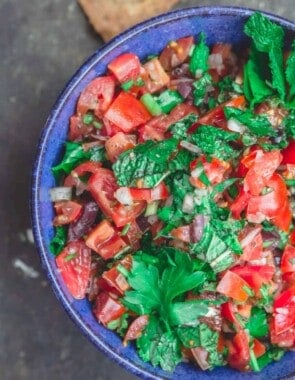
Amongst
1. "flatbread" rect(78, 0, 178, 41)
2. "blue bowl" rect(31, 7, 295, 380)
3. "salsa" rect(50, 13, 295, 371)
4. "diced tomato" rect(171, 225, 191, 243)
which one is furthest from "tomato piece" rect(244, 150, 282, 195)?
"flatbread" rect(78, 0, 178, 41)

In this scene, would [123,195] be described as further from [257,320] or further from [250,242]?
[257,320]

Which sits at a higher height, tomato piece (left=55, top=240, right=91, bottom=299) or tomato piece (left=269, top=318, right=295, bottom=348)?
tomato piece (left=55, top=240, right=91, bottom=299)

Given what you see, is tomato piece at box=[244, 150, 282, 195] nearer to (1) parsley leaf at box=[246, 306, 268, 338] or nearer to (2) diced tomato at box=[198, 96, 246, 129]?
(2) diced tomato at box=[198, 96, 246, 129]

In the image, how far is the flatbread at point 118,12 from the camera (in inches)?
68.2

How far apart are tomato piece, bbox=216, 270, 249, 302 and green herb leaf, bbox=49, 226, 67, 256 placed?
12.3 inches

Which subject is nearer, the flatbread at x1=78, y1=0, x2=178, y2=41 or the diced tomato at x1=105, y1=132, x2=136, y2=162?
the diced tomato at x1=105, y1=132, x2=136, y2=162

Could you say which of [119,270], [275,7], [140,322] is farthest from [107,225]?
[275,7]

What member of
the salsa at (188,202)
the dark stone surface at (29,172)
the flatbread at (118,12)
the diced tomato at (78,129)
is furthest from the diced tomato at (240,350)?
the flatbread at (118,12)

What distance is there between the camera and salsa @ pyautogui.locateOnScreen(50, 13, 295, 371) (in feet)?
4.60

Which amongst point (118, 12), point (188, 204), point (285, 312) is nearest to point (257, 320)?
point (285, 312)

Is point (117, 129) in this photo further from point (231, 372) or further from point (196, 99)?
point (231, 372)

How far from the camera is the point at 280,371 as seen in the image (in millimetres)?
1504

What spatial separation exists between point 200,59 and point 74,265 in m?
0.47

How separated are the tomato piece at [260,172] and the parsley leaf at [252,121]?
4 cm
